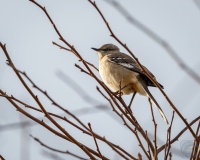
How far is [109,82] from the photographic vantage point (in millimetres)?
5961

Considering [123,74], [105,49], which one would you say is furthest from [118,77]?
[105,49]

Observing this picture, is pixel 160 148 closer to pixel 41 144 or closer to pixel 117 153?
pixel 117 153

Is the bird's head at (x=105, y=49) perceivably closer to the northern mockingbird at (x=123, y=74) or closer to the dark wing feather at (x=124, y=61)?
the northern mockingbird at (x=123, y=74)

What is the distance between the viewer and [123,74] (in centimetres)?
610

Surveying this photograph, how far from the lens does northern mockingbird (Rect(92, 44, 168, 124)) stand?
231 inches

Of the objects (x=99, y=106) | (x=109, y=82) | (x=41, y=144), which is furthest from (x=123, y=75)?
(x=41, y=144)

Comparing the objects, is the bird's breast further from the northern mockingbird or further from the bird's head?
the bird's head

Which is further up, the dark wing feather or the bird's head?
the bird's head

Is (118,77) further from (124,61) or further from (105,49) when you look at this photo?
(105,49)

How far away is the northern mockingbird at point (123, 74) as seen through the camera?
586cm

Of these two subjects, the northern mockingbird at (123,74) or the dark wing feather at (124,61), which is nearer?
the northern mockingbird at (123,74)

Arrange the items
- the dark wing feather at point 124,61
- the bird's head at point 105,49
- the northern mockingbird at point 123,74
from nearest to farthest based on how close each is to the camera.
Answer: the northern mockingbird at point 123,74 → the dark wing feather at point 124,61 → the bird's head at point 105,49

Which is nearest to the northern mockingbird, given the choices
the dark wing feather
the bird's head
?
the dark wing feather

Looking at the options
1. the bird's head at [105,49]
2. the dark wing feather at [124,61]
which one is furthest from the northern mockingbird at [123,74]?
the bird's head at [105,49]
